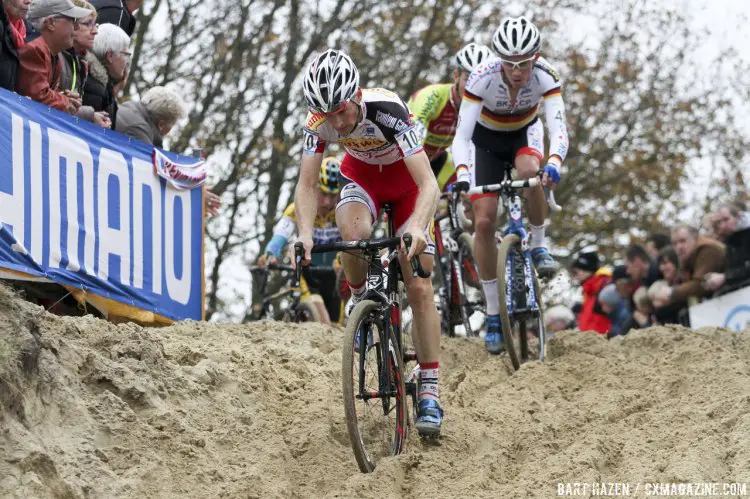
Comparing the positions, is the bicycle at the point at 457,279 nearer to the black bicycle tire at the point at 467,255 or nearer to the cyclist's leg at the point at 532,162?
the black bicycle tire at the point at 467,255

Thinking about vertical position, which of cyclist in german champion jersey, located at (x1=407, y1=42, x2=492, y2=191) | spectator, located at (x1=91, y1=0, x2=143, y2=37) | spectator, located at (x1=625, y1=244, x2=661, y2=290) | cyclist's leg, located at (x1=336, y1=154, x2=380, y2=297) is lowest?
cyclist's leg, located at (x1=336, y1=154, x2=380, y2=297)

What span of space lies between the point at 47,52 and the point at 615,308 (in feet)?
25.3

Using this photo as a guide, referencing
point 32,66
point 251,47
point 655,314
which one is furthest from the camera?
point 251,47

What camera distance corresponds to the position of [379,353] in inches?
271

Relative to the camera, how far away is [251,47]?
19.6 metres

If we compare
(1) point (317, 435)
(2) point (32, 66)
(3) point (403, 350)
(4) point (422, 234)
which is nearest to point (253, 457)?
(1) point (317, 435)

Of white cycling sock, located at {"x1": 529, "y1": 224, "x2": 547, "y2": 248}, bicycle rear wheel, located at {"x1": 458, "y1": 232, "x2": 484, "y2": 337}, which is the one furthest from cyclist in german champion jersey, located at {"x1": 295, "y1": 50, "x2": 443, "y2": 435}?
bicycle rear wheel, located at {"x1": 458, "y1": 232, "x2": 484, "y2": 337}

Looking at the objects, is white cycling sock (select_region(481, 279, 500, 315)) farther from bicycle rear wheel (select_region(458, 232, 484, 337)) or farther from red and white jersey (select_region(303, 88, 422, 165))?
red and white jersey (select_region(303, 88, 422, 165))

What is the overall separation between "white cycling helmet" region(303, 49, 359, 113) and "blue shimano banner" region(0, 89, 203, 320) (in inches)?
96.8

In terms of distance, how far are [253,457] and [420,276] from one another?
1490 mm

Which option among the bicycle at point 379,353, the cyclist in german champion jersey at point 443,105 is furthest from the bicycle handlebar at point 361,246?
the cyclist in german champion jersey at point 443,105

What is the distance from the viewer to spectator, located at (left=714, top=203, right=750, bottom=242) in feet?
38.7

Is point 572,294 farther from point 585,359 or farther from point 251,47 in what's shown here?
point 585,359

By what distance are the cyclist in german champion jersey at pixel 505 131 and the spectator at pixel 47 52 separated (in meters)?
3.24
